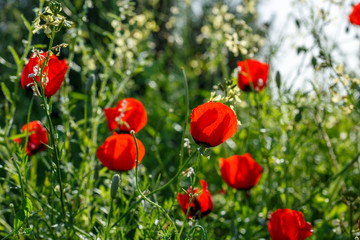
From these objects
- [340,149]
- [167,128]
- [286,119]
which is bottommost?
[167,128]

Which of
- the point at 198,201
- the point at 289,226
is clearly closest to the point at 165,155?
the point at 198,201

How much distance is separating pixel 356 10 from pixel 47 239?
1.04 metres

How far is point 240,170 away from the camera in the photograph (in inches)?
40.2

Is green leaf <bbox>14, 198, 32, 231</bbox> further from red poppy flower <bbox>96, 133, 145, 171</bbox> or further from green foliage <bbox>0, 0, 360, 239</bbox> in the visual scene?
red poppy flower <bbox>96, 133, 145, 171</bbox>

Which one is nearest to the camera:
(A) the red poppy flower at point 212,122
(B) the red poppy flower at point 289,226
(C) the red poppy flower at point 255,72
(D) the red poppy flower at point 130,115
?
(A) the red poppy flower at point 212,122

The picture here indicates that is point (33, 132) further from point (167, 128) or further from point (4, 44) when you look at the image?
point (4, 44)

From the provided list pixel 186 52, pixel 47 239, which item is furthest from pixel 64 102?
pixel 186 52

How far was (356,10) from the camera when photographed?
3.80ft

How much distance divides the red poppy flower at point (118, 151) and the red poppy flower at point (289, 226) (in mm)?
327

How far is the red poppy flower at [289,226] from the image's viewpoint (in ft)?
2.64

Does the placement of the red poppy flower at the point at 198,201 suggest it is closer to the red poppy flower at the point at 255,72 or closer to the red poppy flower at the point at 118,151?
the red poppy flower at the point at 118,151

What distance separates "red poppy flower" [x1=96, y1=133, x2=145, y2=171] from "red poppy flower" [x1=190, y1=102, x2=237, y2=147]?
0.60ft

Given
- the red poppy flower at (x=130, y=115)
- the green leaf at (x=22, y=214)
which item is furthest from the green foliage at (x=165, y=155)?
the red poppy flower at (x=130, y=115)

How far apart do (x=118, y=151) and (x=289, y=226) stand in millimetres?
390
